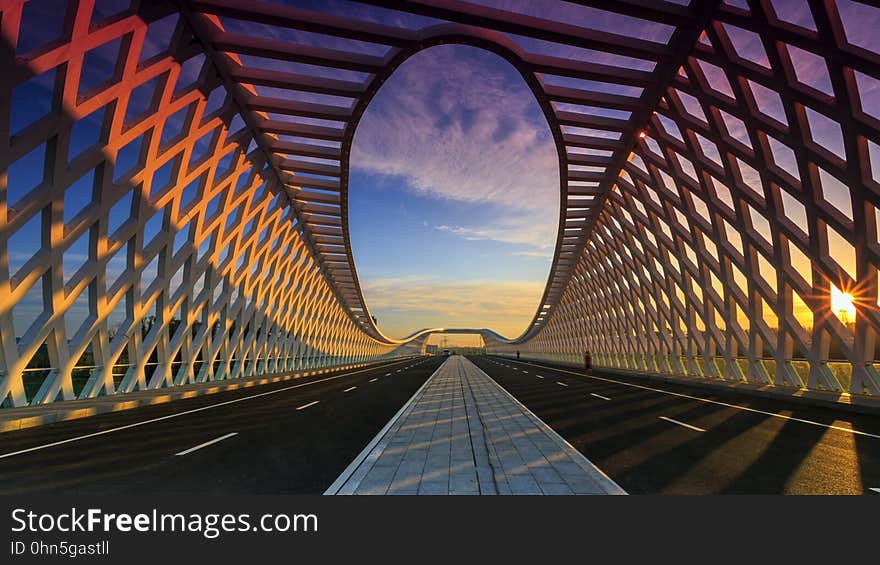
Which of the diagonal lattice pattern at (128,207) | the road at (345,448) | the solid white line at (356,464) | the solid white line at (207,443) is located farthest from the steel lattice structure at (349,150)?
the solid white line at (356,464)

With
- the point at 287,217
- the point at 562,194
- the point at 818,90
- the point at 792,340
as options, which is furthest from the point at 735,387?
the point at 287,217

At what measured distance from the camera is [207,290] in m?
23.5

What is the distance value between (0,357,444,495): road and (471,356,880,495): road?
182 inches

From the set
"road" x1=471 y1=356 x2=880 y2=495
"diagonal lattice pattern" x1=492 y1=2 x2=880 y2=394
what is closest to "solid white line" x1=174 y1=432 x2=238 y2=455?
"road" x1=471 y1=356 x2=880 y2=495

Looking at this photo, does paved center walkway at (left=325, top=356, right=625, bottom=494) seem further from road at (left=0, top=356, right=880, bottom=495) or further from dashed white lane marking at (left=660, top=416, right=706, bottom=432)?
dashed white lane marking at (left=660, top=416, right=706, bottom=432)

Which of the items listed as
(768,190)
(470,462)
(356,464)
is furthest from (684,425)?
(768,190)

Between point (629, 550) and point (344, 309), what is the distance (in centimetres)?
6249

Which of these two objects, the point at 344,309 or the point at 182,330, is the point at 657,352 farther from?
the point at 344,309

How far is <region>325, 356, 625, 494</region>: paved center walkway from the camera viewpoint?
575cm

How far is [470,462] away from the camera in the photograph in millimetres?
7121

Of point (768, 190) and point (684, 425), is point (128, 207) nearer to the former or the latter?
point (684, 425)

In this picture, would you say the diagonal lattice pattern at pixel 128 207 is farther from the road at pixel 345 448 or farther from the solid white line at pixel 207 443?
the solid white line at pixel 207 443

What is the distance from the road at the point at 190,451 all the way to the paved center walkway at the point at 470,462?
58cm

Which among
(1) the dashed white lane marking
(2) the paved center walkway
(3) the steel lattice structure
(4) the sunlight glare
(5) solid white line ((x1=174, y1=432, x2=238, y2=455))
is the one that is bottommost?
(5) solid white line ((x1=174, y1=432, x2=238, y2=455))
